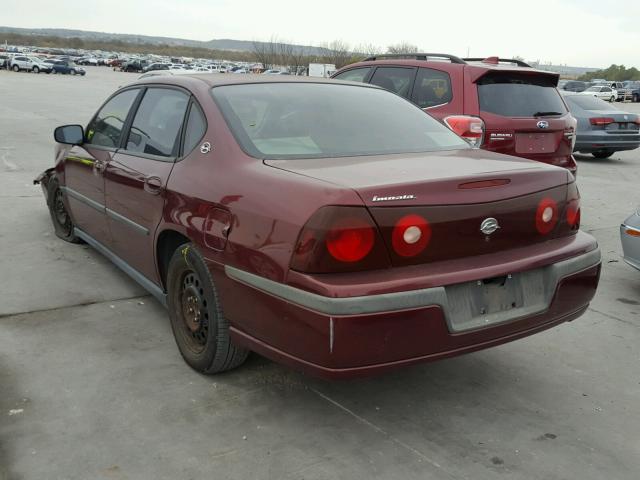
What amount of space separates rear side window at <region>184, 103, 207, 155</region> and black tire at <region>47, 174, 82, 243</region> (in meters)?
2.56

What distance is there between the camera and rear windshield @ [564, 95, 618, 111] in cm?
1337

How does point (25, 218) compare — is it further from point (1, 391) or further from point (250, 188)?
point (250, 188)

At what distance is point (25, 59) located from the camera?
60656 mm

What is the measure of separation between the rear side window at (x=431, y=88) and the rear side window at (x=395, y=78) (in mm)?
133

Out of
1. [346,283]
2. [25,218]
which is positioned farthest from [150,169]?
[25,218]

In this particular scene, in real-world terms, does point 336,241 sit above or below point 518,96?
below

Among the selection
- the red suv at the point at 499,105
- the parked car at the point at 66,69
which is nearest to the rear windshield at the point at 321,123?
the red suv at the point at 499,105

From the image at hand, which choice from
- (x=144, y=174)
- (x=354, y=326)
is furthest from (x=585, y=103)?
(x=354, y=326)

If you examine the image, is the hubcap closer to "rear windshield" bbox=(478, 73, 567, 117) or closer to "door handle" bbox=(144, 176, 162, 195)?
"door handle" bbox=(144, 176, 162, 195)

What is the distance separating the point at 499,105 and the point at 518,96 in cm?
31

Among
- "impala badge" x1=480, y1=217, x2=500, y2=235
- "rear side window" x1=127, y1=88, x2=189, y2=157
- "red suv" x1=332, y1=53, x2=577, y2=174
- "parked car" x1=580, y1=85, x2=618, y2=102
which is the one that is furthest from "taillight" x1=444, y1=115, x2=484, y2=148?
"parked car" x1=580, y1=85, x2=618, y2=102

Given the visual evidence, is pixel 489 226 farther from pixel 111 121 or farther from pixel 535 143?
pixel 535 143

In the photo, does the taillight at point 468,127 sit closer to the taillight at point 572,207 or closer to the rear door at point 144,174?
the taillight at point 572,207

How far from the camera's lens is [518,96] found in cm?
669
